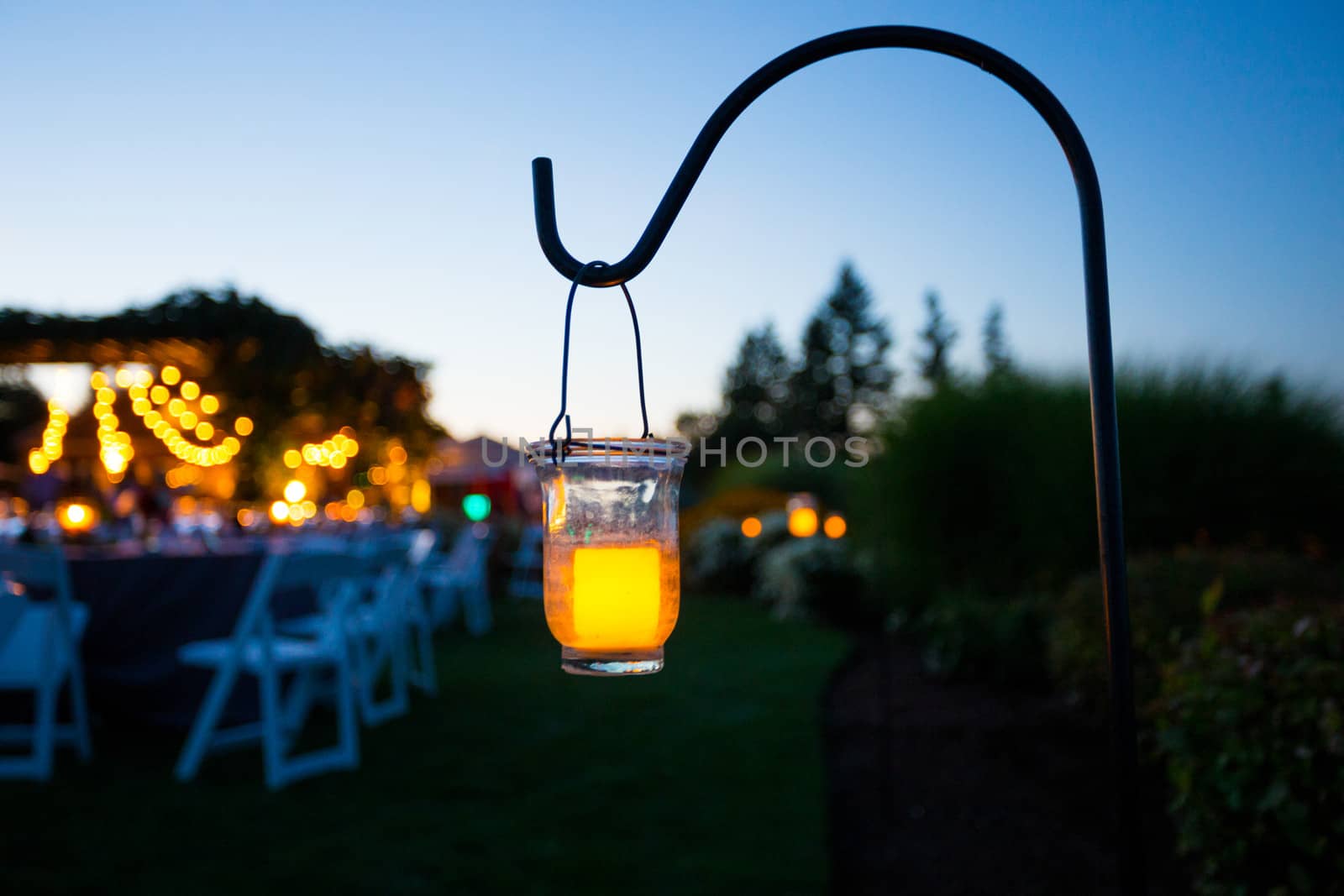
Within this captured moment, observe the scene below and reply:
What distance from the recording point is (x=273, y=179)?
544cm

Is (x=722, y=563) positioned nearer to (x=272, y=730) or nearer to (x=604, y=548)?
(x=272, y=730)

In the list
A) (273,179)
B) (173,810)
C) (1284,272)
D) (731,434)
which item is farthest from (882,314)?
(173,810)

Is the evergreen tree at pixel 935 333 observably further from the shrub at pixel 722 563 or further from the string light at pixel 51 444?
the string light at pixel 51 444

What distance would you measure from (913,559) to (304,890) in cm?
484

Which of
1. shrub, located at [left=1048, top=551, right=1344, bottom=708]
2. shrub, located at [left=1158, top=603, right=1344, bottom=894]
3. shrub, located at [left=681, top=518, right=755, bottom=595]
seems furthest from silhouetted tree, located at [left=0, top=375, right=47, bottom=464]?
shrub, located at [left=1158, top=603, right=1344, bottom=894]

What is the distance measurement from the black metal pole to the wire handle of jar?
104 millimetres

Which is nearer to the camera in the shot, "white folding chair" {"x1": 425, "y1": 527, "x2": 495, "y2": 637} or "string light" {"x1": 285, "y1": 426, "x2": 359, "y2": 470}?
"white folding chair" {"x1": 425, "y1": 527, "x2": 495, "y2": 637}

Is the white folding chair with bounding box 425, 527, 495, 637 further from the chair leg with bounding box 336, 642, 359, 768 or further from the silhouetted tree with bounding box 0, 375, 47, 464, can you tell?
the silhouetted tree with bounding box 0, 375, 47, 464

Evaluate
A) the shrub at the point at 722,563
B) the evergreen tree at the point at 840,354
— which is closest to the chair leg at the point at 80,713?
the shrub at the point at 722,563

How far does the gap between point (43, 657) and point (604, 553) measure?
373 cm

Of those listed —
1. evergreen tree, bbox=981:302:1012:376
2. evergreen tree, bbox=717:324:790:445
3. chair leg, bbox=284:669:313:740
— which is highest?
evergreen tree, bbox=981:302:1012:376

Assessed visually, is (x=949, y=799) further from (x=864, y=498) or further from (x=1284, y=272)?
(x=1284, y=272)

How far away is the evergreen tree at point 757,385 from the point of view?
1548 inches

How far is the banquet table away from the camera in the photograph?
4.00 m
